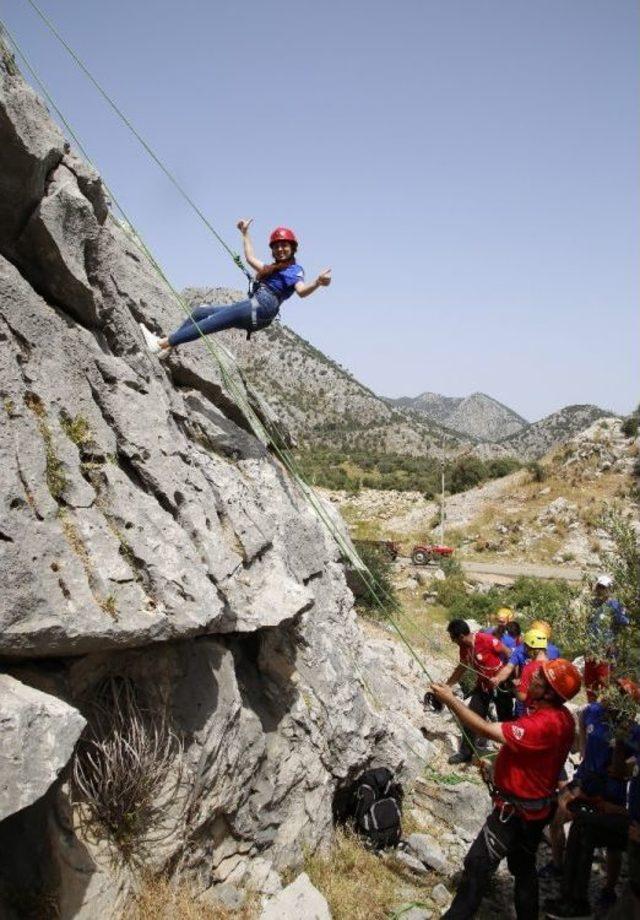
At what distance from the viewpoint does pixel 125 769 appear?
185 inches

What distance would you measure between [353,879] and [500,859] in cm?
206

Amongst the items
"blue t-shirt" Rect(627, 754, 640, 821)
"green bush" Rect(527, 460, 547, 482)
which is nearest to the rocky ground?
"green bush" Rect(527, 460, 547, 482)

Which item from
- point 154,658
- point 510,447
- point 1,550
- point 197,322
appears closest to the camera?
point 1,550

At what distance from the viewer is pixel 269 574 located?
21.7ft

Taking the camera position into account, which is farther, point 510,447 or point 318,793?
point 510,447

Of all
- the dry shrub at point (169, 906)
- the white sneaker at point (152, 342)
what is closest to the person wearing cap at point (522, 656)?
the dry shrub at point (169, 906)

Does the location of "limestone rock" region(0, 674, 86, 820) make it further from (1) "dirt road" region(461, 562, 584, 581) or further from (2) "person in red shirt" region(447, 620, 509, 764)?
(1) "dirt road" region(461, 562, 584, 581)

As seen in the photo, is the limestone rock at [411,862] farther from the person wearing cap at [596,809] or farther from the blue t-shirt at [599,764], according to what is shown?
the blue t-shirt at [599,764]

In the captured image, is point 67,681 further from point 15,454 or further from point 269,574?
point 269,574

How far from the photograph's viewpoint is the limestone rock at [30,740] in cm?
353

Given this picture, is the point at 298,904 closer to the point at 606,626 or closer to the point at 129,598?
the point at 129,598

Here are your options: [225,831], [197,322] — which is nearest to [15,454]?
[197,322]

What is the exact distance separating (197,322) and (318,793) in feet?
19.2

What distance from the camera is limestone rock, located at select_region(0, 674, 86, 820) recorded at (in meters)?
3.53
